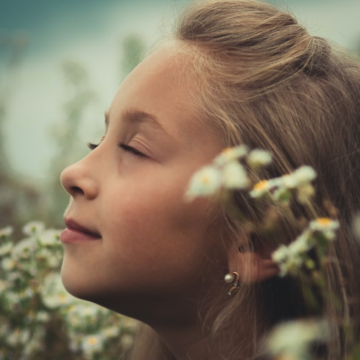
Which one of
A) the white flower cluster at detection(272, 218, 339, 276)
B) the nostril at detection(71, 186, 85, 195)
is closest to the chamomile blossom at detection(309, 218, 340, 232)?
the white flower cluster at detection(272, 218, 339, 276)

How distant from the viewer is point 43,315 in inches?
75.7

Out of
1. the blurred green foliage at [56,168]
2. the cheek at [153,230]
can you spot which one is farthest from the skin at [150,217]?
the blurred green foliage at [56,168]

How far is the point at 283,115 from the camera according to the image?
132cm

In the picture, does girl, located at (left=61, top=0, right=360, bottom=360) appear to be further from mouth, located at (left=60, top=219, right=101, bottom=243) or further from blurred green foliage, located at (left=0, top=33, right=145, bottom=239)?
blurred green foliage, located at (left=0, top=33, right=145, bottom=239)

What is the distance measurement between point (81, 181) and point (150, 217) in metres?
0.19

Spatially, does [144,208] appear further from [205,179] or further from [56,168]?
[56,168]

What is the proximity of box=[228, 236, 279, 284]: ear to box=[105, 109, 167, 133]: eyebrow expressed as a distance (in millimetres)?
339

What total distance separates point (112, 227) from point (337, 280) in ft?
1.68

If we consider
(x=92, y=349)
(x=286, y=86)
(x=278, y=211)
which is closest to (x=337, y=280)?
(x=278, y=211)

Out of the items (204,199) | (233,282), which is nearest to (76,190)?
(204,199)

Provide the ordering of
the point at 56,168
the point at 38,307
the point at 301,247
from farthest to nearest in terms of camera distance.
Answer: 1. the point at 56,168
2. the point at 38,307
3. the point at 301,247

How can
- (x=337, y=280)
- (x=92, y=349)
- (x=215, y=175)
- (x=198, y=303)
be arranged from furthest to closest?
(x=92, y=349) → (x=198, y=303) → (x=337, y=280) → (x=215, y=175)

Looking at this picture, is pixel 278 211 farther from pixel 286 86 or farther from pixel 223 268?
pixel 286 86

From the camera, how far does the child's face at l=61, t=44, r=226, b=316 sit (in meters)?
1.25
